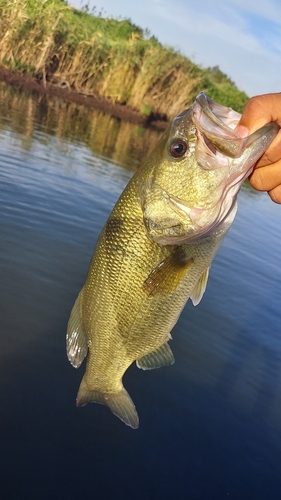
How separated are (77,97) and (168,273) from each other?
900 inches

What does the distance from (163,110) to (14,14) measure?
9.63 metres

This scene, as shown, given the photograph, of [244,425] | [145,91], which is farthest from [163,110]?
[244,425]

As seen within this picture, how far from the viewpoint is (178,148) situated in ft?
7.29

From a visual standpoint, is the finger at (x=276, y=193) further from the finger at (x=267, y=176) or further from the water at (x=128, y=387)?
the water at (x=128, y=387)

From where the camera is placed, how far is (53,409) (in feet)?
13.2

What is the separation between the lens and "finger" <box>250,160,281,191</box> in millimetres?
2377

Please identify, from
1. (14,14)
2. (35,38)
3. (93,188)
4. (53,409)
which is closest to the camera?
(53,409)

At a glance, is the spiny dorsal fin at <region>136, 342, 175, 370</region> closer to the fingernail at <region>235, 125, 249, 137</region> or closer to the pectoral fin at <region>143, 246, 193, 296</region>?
the pectoral fin at <region>143, 246, 193, 296</region>

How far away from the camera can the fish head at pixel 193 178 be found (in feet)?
6.86

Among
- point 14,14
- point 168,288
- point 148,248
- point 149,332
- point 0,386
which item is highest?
point 14,14

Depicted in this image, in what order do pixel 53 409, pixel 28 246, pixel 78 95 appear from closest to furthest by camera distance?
pixel 53 409 < pixel 28 246 < pixel 78 95

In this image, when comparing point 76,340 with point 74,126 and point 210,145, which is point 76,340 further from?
point 74,126

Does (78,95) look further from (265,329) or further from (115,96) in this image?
(265,329)

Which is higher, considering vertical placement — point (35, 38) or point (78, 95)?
point (35, 38)
